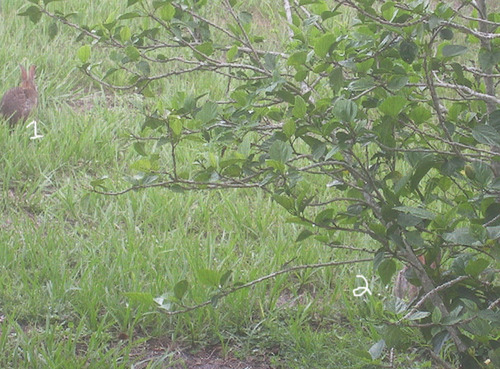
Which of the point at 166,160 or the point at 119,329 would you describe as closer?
the point at 119,329

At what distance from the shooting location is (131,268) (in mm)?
3371

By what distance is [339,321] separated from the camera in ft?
10.8

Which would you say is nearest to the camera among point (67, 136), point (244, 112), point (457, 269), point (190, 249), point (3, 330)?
point (457, 269)

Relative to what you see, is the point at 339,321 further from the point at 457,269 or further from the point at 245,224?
the point at 457,269

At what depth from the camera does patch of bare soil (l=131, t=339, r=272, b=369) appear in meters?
Answer: 3.01

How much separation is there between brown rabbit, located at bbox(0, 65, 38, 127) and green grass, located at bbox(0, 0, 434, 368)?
12 cm

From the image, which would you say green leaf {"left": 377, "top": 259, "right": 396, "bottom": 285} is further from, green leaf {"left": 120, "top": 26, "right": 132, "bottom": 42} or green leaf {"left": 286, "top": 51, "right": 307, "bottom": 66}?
green leaf {"left": 120, "top": 26, "right": 132, "bottom": 42}

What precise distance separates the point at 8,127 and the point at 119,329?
190 centimetres

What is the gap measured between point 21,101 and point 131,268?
180cm

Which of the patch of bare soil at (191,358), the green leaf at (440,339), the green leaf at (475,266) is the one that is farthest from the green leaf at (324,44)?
the patch of bare soil at (191,358)

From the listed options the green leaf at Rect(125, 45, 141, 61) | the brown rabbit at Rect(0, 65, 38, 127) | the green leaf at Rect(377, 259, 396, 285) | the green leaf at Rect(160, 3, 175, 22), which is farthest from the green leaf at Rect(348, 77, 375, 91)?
the brown rabbit at Rect(0, 65, 38, 127)

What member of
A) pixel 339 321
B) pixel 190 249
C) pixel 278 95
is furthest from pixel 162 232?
pixel 278 95

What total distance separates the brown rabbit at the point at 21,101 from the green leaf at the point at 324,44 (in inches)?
116

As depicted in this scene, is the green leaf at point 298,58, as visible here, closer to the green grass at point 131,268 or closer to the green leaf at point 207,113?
the green leaf at point 207,113
